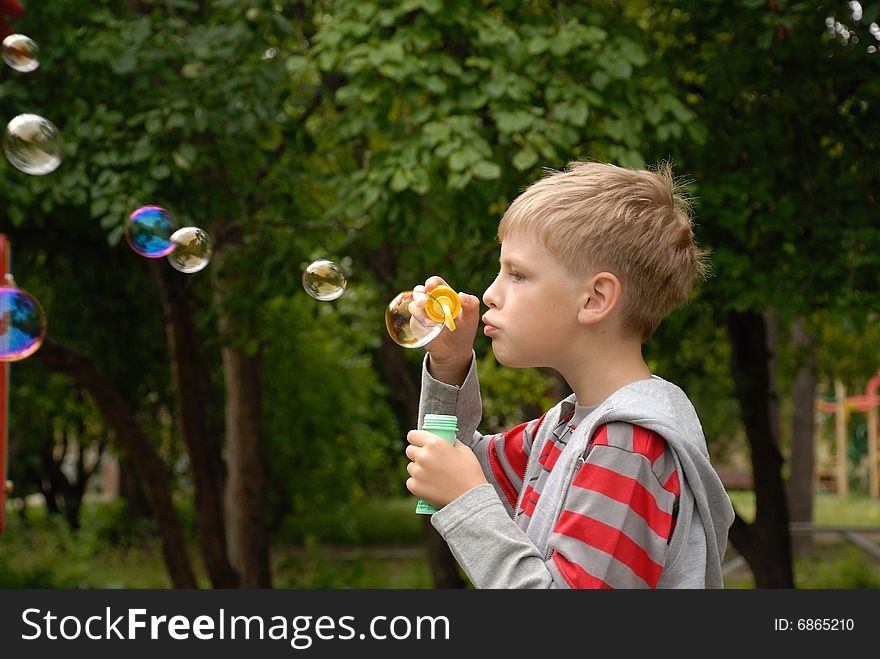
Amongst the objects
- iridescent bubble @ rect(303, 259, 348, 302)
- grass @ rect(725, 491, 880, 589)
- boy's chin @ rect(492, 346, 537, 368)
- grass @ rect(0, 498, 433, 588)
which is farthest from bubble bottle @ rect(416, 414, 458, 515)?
grass @ rect(0, 498, 433, 588)

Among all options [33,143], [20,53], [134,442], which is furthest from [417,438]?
[134,442]

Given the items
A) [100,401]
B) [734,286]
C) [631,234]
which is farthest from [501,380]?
[631,234]

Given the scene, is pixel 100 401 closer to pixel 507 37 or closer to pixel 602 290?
pixel 507 37

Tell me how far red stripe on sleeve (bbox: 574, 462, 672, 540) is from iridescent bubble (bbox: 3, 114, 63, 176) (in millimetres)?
2565

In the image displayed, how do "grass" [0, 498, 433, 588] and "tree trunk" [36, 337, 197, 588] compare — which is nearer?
"tree trunk" [36, 337, 197, 588]

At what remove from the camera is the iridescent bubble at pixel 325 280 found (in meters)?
2.61

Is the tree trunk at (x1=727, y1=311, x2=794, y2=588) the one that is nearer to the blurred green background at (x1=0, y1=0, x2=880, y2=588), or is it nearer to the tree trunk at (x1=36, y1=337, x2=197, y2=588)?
Result: the blurred green background at (x1=0, y1=0, x2=880, y2=588)

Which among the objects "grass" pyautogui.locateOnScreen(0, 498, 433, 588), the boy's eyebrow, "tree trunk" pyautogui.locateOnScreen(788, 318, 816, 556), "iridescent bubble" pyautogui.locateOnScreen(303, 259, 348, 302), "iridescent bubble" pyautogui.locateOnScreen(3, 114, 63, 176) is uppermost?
"iridescent bubble" pyautogui.locateOnScreen(3, 114, 63, 176)

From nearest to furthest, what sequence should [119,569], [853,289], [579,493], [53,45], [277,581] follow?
1. [579,493]
2. [853,289]
3. [53,45]
4. [277,581]
5. [119,569]

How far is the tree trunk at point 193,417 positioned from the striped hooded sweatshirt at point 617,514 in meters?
5.89

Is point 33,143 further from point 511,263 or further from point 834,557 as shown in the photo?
point 834,557

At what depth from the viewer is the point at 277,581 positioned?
10.4m

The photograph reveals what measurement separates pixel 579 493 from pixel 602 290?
312 mm

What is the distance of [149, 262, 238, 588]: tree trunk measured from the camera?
720cm
